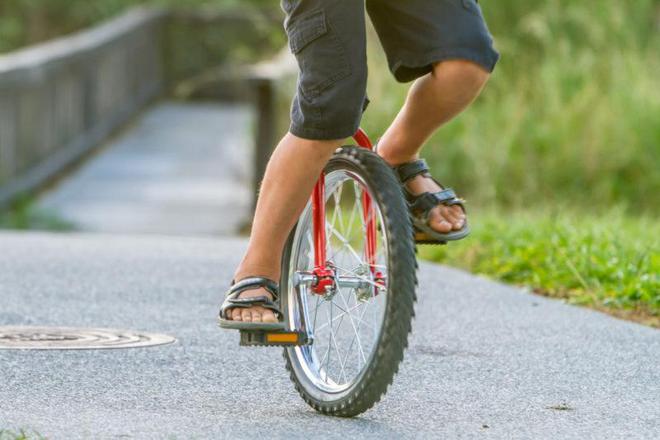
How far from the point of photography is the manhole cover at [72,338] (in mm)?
5500

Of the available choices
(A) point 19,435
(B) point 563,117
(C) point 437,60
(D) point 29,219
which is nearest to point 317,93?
(C) point 437,60

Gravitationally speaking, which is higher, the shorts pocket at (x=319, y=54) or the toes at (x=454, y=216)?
the shorts pocket at (x=319, y=54)

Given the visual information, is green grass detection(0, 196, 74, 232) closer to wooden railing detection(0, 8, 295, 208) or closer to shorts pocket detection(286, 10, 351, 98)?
wooden railing detection(0, 8, 295, 208)

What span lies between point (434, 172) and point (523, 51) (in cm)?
187

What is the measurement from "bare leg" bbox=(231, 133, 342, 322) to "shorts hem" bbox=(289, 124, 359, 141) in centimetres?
2

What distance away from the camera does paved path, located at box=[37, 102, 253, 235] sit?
1420cm

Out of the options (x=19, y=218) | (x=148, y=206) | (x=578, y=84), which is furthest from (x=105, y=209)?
(x=578, y=84)

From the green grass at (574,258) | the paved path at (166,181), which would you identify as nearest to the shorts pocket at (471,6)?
the green grass at (574,258)

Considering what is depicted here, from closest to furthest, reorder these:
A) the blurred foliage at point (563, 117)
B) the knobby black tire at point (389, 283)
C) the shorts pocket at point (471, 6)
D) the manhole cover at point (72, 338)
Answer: the knobby black tire at point (389, 283)
the shorts pocket at point (471, 6)
the manhole cover at point (72, 338)
the blurred foliage at point (563, 117)

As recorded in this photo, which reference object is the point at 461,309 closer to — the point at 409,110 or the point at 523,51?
the point at 409,110

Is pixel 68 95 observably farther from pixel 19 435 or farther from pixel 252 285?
pixel 19 435

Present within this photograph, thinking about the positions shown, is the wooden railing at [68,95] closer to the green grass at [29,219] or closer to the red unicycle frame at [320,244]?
the green grass at [29,219]

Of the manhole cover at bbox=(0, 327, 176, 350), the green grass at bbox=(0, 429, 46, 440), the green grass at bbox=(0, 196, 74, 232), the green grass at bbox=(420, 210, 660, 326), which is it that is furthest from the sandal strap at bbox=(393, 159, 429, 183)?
the green grass at bbox=(0, 196, 74, 232)

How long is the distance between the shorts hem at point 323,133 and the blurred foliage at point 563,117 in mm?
8099
